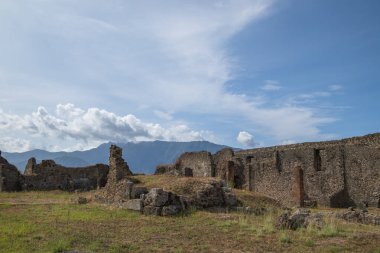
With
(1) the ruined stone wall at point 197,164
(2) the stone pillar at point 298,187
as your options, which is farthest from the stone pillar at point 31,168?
(2) the stone pillar at point 298,187

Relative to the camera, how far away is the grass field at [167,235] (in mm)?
11015

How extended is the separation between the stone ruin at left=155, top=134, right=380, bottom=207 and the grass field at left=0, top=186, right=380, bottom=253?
16.3m

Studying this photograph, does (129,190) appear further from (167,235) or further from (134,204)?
(167,235)

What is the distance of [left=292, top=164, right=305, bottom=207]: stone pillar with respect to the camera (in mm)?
32625

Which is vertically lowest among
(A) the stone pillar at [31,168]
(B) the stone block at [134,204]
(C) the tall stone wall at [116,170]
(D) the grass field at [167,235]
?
(D) the grass field at [167,235]

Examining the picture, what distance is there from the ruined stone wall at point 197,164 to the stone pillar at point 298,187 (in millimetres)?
11895

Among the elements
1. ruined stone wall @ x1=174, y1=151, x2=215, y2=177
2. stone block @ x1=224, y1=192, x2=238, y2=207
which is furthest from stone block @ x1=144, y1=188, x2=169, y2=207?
ruined stone wall @ x1=174, y1=151, x2=215, y2=177

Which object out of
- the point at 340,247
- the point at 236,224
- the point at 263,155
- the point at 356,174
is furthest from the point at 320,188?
the point at 340,247

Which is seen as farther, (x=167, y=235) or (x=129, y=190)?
(x=129, y=190)

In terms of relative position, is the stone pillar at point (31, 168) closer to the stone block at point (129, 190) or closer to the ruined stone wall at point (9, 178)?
the ruined stone wall at point (9, 178)

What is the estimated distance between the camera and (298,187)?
109 feet

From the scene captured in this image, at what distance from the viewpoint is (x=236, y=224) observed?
14734mm

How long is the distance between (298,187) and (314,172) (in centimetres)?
173

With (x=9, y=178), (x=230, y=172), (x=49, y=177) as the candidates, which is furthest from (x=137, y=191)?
(x=49, y=177)
